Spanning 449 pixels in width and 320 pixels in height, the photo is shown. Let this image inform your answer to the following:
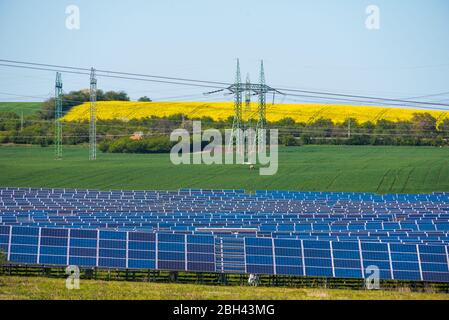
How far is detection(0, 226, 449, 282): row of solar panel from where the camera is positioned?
1069 inches

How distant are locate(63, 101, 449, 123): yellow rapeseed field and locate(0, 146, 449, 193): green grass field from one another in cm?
1888

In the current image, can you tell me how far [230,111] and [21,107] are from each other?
38.8m

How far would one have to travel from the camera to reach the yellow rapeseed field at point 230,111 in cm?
10931

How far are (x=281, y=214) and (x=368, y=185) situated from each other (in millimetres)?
27405

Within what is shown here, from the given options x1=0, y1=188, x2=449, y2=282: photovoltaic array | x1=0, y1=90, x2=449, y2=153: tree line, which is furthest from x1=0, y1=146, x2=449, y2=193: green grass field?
x1=0, y1=188, x2=449, y2=282: photovoltaic array

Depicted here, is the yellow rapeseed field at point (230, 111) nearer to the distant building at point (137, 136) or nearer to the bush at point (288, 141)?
the bush at point (288, 141)

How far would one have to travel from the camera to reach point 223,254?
2820 centimetres

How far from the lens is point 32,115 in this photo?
386 ft

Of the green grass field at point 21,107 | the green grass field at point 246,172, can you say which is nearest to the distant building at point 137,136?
the green grass field at point 246,172

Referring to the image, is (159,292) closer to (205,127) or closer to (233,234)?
(233,234)

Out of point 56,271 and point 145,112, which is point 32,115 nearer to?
point 145,112

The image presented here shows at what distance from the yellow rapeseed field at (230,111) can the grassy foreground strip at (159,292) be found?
8045cm

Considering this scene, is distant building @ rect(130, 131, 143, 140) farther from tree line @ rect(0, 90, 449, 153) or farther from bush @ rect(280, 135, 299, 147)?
bush @ rect(280, 135, 299, 147)
